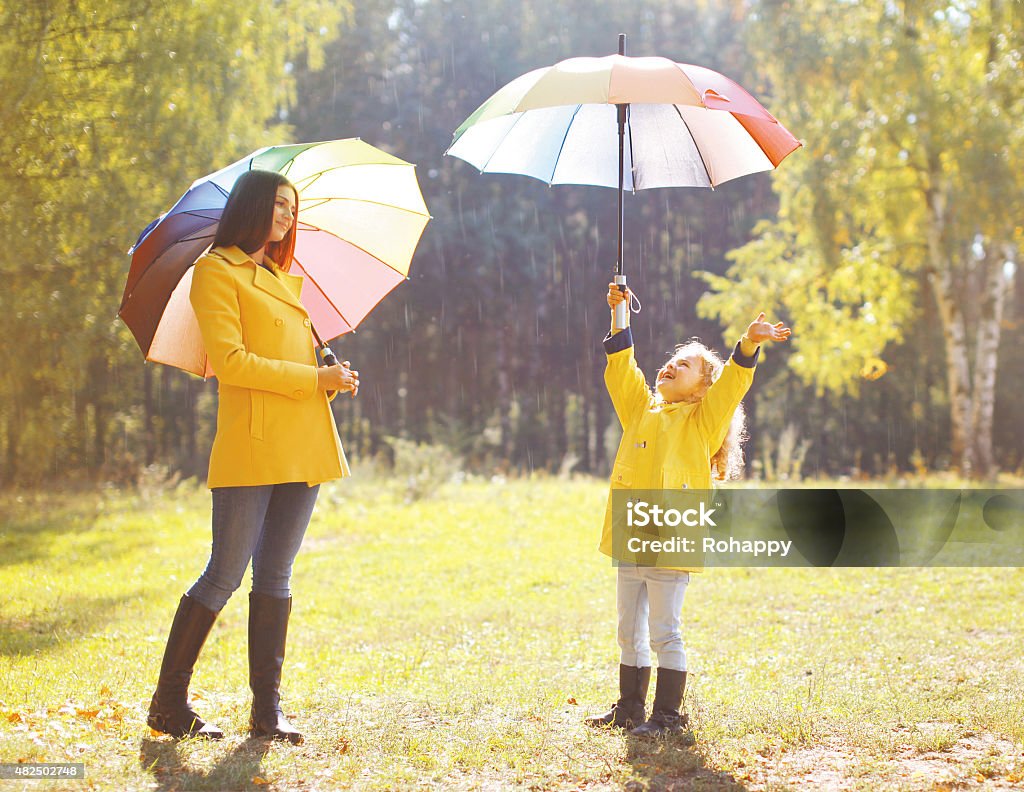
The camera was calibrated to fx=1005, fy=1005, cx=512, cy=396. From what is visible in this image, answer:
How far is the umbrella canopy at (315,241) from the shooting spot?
4.13 metres

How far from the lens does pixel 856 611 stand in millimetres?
7039

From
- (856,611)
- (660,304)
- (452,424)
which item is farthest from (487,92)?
(856,611)

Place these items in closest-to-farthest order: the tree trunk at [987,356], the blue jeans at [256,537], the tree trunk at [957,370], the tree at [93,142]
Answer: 1. the blue jeans at [256,537]
2. the tree at [93,142]
3. the tree trunk at [957,370]
4. the tree trunk at [987,356]

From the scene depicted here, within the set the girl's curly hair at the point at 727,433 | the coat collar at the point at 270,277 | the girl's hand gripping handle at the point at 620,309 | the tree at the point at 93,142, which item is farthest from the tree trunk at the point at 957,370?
the coat collar at the point at 270,277

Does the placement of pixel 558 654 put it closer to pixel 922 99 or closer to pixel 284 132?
pixel 284 132

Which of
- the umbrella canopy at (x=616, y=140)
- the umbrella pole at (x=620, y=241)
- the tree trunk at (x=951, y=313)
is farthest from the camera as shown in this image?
the tree trunk at (x=951, y=313)

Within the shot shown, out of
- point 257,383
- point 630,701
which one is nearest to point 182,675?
point 257,383

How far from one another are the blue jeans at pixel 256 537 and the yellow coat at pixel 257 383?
10 cm

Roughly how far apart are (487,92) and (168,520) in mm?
17274

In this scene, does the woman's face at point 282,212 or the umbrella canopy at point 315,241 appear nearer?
the woman's face at point 282,212

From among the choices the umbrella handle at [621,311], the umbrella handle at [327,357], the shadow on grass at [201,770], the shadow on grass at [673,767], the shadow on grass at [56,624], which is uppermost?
the umbrella handle at [621,311]

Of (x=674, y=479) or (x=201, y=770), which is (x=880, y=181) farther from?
(x=201, y=770)

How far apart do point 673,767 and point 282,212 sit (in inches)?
101

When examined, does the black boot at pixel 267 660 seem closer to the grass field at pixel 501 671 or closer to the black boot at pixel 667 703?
the grass field at pixel 501 671
